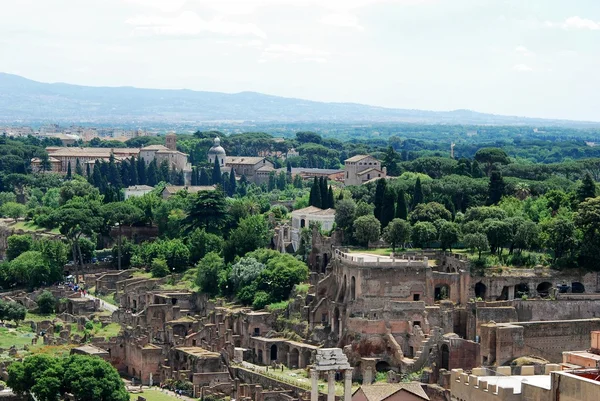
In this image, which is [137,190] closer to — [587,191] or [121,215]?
[121,215]

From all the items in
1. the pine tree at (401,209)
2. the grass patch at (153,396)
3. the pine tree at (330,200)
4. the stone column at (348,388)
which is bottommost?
the grass patch at (153,396)

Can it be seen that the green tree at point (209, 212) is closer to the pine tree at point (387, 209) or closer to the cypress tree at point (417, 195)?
the cypress tree at point (417, 195)

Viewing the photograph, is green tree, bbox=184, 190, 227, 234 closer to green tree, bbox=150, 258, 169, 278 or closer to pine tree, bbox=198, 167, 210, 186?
green tree, bbox=150, 258, 169, 278

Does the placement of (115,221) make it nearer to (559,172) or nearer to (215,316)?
(215,316)

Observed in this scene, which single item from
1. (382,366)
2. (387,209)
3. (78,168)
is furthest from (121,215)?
→ (78,168)

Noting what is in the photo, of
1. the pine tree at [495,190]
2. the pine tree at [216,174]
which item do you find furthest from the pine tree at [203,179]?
the pine tree at [495,190]

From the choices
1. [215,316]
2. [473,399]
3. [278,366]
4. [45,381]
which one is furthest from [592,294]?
[473,399]
